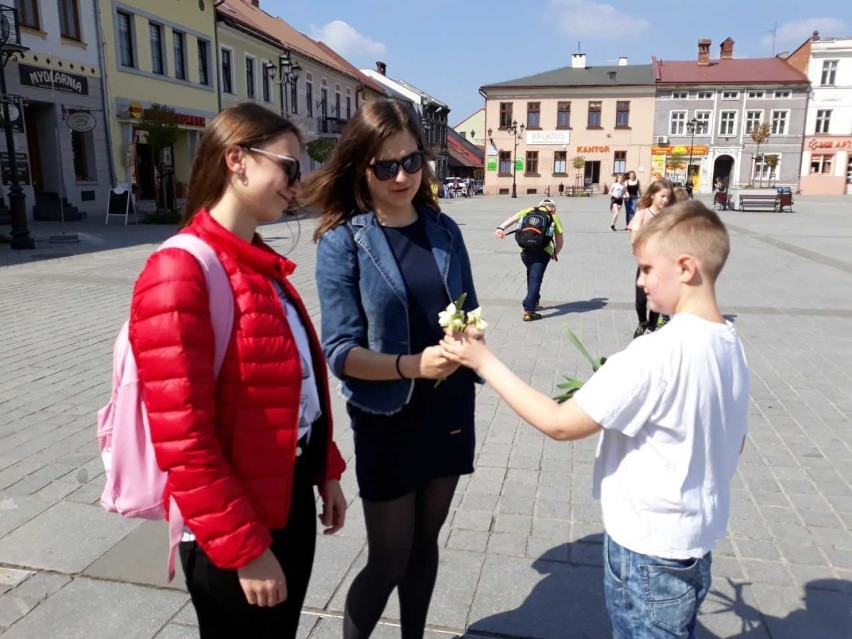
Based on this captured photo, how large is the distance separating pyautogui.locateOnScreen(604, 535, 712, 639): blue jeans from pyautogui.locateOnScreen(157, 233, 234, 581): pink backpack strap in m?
1.11

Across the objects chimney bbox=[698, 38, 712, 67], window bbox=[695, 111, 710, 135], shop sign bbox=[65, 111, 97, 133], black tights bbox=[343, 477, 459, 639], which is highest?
chimney bbox=[698, 38, 712, 67]

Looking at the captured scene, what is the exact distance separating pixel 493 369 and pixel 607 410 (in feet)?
0.99

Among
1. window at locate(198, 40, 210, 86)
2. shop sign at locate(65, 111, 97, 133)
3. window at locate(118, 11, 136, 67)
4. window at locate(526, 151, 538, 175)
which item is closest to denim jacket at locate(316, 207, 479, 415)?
shop sign at locate(65, 111, 97, 133)

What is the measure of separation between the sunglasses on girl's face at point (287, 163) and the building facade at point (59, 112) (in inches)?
752

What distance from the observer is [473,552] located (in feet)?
10.1

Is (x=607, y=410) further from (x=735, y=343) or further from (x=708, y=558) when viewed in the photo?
(x=708, y=558)

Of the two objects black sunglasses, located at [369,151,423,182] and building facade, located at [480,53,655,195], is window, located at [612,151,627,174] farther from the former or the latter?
black sunglasses, located at [369,151,423,182]

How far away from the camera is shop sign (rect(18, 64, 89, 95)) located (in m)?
18.3

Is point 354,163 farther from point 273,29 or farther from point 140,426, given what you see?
point 273,29

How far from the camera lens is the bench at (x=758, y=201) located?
97.6 feet

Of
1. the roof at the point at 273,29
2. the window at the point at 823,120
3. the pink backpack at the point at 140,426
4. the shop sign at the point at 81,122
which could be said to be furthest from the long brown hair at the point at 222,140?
the window at the point at 823,120

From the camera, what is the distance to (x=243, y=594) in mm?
1585

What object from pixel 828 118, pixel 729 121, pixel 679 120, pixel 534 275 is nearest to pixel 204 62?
pixel 534 275

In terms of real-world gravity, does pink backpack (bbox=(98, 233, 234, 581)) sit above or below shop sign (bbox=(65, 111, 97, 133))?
below
